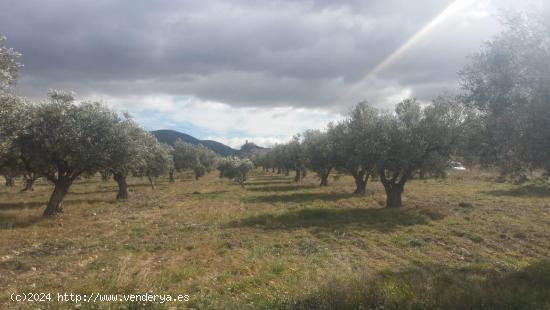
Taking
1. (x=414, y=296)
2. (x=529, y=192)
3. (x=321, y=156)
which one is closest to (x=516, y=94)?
(x=414, y=296)

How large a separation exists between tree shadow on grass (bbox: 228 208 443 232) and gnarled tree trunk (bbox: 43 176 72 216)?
14457 mm

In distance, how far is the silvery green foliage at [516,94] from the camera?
1371 cm

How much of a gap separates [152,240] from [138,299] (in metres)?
10.8

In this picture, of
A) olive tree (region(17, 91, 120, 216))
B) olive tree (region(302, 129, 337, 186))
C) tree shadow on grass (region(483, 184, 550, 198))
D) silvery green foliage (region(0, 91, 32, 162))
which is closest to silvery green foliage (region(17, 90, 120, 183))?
olive tree (region(17, 91, 120, 216))

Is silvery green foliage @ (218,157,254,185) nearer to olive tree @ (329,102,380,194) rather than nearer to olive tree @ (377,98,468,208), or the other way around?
olive tree @ (329,102,380,194)

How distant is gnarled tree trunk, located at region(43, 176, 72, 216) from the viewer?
28.3 meters

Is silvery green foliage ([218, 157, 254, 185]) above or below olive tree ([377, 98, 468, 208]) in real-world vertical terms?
below

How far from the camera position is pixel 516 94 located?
1423 cm

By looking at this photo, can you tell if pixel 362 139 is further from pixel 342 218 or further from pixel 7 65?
pixel 7 65

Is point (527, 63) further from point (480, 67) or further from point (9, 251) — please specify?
point (9, 251)

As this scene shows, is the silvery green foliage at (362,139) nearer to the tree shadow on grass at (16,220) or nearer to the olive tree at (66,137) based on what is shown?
the olive tree at (66,137)

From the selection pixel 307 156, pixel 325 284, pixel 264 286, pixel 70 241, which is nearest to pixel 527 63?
pixel 325 284

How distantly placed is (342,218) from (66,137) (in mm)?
21514

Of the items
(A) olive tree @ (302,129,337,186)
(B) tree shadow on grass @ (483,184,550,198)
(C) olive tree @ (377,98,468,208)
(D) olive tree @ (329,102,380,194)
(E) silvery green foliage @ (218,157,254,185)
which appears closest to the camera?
(C) olive tree @ (377,98,468,208)
